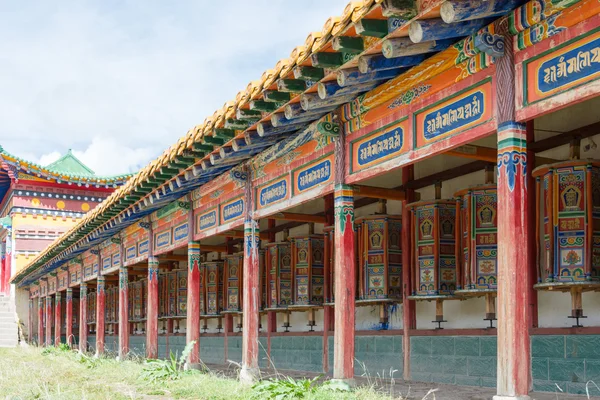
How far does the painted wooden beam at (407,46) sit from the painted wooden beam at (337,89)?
106cm

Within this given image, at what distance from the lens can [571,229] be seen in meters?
7.54

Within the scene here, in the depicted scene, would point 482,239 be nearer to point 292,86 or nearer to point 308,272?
point 292,86

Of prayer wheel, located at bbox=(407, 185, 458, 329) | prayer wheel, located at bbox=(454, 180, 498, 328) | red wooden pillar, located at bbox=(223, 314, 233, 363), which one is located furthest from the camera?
red wooden pillar, located at bbox=(223, 314, 233, 363)

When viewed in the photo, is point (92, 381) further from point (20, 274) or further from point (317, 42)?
point (20, 274)

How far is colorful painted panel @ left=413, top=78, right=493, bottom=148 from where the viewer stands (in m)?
6.22

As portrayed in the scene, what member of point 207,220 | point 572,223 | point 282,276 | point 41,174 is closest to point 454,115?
point 572,223

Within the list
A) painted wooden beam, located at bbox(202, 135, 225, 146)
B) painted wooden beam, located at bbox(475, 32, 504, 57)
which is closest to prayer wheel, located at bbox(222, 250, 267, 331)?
painted wooden beam, located at bbox(202, 135, 225, 146)

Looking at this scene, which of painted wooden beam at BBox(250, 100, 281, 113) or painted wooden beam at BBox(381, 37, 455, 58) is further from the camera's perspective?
painted wooden beam at BBox(250, 100, 281, 113)

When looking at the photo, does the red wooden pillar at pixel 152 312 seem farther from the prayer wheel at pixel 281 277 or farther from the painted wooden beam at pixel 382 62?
the painted wooden beam at pixel 382 62

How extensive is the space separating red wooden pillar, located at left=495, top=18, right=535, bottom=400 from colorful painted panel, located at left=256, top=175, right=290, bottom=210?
172 inches

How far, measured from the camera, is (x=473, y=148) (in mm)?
8023

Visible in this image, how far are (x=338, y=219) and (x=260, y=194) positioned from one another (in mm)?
2564

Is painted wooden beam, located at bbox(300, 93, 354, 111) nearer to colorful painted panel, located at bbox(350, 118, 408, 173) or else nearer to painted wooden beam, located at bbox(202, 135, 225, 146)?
colorful painted panel, located at bbox(350, 118, 408, 173)

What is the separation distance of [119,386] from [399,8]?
22.6 feet
